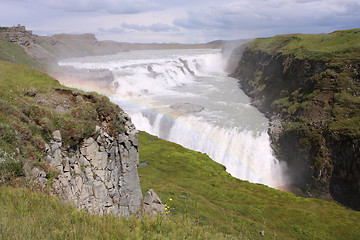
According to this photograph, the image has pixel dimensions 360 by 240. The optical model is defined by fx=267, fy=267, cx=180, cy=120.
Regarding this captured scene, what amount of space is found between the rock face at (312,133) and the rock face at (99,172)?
3068 centimetres

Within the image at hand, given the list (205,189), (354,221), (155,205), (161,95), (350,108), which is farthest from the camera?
(161,95)

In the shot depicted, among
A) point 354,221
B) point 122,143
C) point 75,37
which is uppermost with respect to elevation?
point 75,37

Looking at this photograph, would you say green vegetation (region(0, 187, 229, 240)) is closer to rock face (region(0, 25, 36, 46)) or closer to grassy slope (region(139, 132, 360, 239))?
grassy slope (region(139, 132, 360, 239))

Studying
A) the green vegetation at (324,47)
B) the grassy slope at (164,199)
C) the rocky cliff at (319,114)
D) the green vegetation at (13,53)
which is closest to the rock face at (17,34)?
the green vegetation at (13,53)

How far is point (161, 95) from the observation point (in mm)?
70438

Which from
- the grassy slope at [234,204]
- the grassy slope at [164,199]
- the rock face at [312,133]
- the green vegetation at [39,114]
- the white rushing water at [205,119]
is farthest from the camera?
the white rushing water at [205,119]

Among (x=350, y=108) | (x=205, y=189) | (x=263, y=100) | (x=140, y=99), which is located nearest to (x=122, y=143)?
(x=205, y=189)

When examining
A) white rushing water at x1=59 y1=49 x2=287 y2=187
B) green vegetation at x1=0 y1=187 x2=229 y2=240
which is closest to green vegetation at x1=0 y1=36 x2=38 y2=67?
white rushing water at x1=59 y1=49 x2=287 y2=187

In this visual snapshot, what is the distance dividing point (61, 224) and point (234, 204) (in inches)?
878

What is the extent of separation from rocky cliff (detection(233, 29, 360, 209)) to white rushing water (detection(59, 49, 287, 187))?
3192 millimetres

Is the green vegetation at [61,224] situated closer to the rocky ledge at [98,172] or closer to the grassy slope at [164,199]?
the grassy slope at [164,199]

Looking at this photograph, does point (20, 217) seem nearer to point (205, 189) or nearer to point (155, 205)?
point (155, 205)

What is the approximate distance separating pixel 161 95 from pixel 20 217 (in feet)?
210

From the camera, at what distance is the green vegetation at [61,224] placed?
21.1 feet
